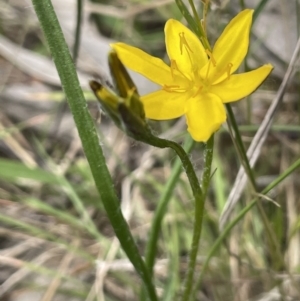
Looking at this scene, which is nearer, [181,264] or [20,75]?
[181,264]

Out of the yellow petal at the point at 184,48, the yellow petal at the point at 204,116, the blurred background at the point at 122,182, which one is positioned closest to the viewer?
the yellow petal at the point at 204,116

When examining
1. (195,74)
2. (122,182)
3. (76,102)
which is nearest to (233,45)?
(195,74)

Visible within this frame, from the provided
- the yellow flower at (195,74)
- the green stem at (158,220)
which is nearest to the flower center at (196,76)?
the yellow flower at (195,74)

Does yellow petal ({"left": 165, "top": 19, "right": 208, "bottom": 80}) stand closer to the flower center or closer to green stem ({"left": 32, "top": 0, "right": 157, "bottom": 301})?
the flower center

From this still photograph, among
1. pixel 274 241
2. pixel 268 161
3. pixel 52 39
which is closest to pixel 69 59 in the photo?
pixel 52 39

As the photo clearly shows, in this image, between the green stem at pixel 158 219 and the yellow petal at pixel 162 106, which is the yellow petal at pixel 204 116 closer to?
the yellow petal at pixel 162 106

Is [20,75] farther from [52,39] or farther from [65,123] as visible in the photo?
[52,39]

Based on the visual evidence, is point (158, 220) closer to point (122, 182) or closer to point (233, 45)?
point (233, 45)
